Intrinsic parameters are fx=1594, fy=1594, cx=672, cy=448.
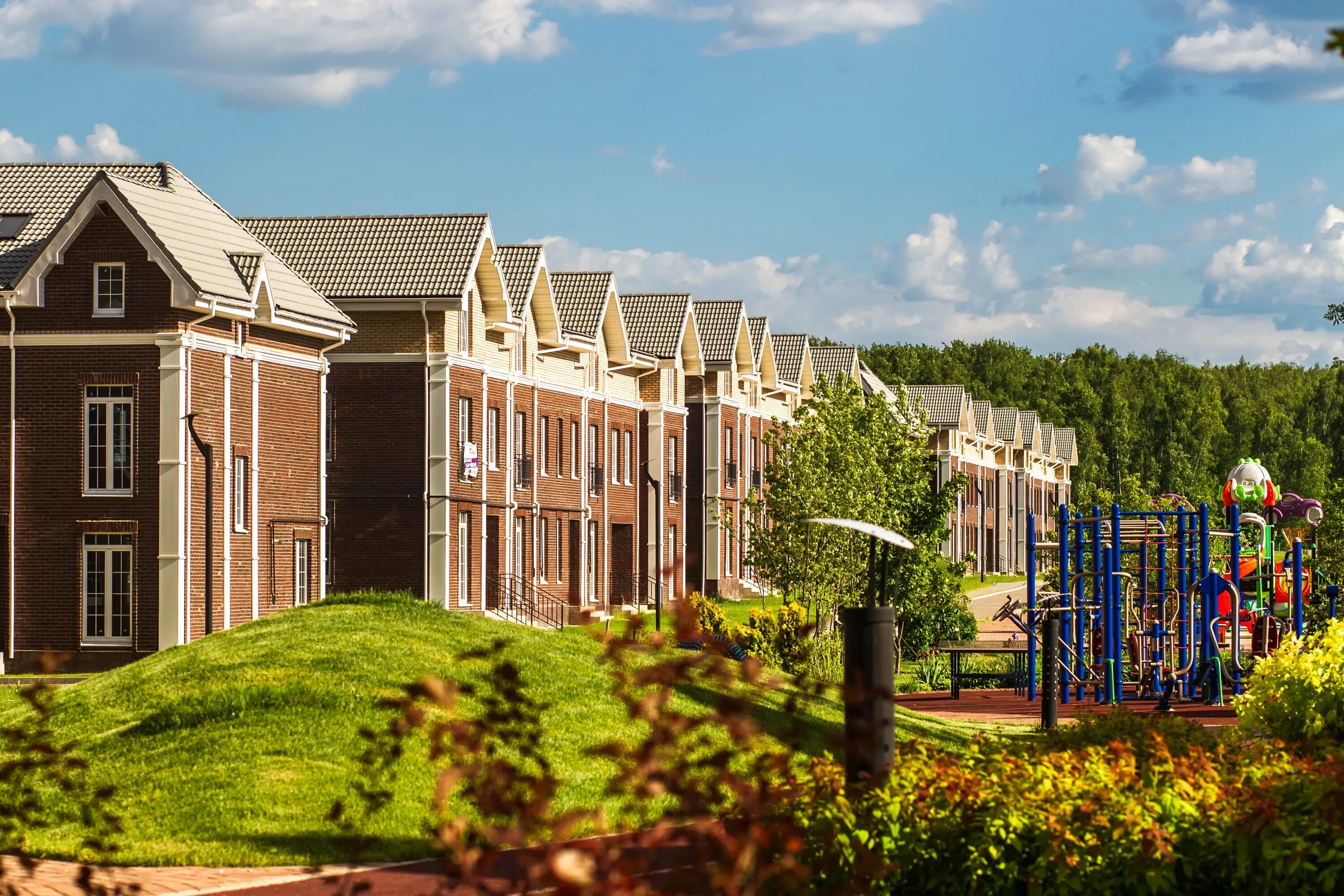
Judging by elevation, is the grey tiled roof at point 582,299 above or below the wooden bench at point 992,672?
above

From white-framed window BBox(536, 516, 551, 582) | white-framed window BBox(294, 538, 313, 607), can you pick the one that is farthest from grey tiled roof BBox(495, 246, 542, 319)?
white-framed window BBox(294, 538, 313, 607)


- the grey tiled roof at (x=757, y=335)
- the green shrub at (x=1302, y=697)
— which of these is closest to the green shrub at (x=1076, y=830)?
the green shrub at (x=1302, y=697)

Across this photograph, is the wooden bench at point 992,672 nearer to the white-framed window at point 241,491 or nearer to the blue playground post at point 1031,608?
the blue playground post at point 1031,608

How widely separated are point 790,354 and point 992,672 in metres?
37.3

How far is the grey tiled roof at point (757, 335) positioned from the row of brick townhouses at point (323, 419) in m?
1.75

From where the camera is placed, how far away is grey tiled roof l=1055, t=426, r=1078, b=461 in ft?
421

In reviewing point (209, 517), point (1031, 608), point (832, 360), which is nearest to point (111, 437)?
point (209, 517)

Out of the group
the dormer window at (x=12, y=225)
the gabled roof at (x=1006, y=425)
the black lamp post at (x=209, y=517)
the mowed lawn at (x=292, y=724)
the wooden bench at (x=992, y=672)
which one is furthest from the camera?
the gabled roof at (x=1006, y=425)

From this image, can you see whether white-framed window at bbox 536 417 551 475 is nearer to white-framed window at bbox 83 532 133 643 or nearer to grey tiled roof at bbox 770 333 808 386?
white-framed window at bbox 83 532 133 643

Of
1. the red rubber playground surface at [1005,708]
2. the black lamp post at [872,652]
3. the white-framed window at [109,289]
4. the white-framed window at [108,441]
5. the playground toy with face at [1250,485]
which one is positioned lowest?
the red rubber playground surface at [1005,708]

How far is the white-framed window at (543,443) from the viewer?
43344 mm

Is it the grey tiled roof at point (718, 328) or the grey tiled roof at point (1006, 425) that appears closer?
the grey tiled roof at point (718, 328)

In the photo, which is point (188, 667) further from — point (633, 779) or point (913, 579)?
point (913, 579)

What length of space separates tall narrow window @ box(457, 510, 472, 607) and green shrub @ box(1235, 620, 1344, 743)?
2713 cm
